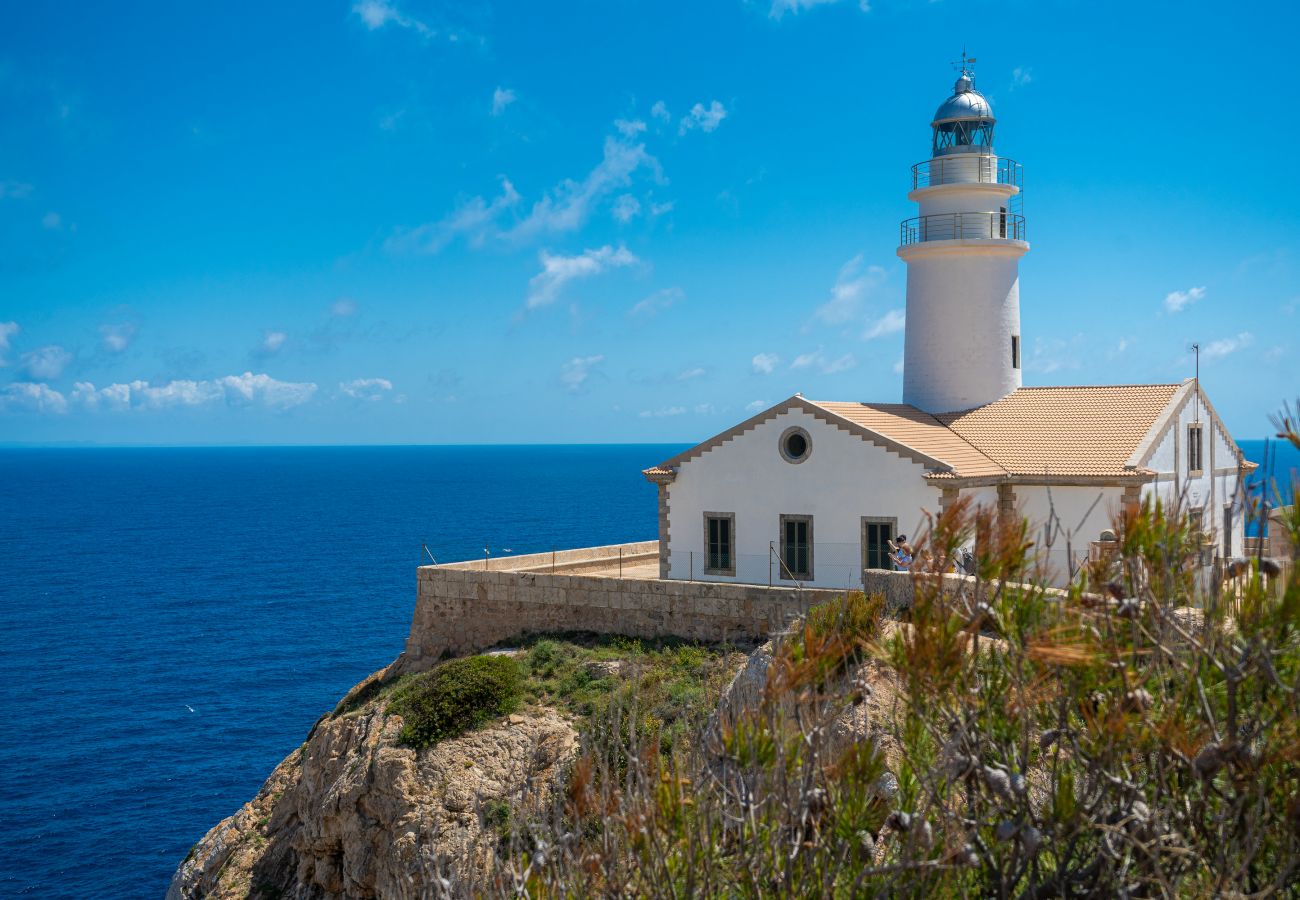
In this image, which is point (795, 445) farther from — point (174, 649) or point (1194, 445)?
point (174, 649)

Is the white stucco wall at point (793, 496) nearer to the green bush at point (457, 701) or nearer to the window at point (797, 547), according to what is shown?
the window at point (797, 547)

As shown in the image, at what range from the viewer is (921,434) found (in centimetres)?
2659

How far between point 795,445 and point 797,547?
2.14 m

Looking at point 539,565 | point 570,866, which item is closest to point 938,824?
point 570,866

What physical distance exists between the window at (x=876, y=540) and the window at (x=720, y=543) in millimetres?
2998

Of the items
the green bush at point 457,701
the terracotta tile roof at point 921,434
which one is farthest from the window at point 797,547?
the green bush at point 457,701

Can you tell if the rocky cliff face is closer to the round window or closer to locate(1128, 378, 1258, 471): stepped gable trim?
the round window

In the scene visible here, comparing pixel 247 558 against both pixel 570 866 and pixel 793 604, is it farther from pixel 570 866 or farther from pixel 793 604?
pixel 570 866

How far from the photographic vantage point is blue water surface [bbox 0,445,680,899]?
30.7 m

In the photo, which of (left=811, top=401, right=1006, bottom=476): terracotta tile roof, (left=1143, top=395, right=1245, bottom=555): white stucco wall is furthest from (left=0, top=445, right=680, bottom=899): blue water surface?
(left=1143, top=395, right=1245, bottom=555): white stucco wall

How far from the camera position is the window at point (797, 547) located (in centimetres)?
2555

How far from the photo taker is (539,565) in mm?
31125

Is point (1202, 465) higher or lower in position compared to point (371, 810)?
higher

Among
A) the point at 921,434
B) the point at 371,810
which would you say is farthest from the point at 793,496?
the point at 371,810
